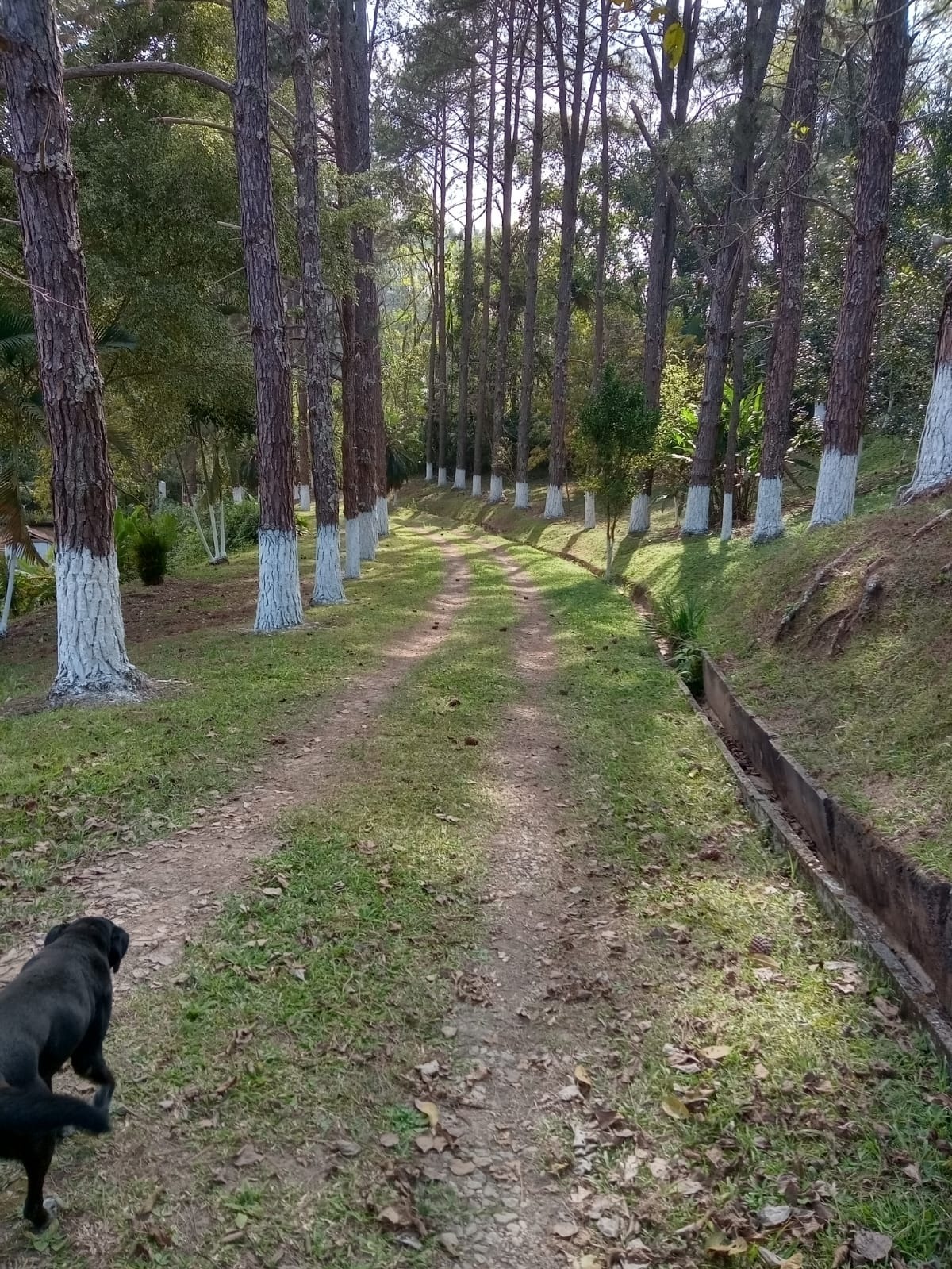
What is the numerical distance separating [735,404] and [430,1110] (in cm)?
1962

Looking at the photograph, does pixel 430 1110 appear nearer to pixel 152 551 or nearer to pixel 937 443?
pixel 937 443

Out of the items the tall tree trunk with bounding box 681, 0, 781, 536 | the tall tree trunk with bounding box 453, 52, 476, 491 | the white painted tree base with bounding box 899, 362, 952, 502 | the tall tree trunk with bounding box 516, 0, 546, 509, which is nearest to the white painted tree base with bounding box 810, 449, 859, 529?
the white painted tree base with bounding box 899, 362, 952, 502

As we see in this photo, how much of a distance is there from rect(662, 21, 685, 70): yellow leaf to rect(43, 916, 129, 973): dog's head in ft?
12.1

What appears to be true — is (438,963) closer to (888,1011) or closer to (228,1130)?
(228,1130)

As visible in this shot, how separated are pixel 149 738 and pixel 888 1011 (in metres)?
5.65

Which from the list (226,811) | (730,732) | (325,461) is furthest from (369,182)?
(226,811)

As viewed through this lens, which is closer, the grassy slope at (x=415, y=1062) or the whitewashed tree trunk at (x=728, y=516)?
the grassy slope at (x=415, y=1062)

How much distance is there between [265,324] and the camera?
11500mm

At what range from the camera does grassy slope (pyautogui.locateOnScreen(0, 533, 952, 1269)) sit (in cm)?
286

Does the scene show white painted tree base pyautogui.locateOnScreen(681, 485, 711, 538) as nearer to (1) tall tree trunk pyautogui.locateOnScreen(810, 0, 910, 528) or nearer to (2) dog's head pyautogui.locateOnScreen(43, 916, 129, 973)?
(1) tall tree trunk pyautogui.locateOnScreen(810, 0, 910, 528)

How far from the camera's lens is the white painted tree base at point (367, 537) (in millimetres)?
21344

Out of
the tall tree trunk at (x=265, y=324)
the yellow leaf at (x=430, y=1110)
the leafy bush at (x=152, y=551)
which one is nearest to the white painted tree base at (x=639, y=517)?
the leafy bush at (x=152, y=551)

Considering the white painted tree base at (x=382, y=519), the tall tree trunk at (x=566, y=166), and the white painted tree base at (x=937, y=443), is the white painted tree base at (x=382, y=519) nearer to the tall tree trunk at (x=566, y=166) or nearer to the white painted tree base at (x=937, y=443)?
the tall tree trunk at (x=566, y=166)

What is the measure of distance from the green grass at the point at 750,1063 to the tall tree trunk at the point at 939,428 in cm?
600
